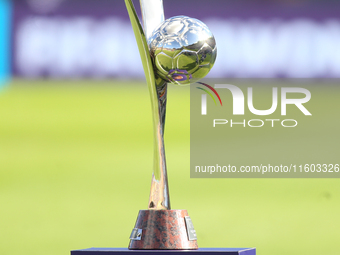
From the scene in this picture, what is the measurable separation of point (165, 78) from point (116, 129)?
5.27 feet

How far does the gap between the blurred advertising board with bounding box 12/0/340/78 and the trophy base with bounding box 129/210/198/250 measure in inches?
68.9

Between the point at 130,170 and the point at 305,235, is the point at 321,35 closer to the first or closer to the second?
the point at 305,235

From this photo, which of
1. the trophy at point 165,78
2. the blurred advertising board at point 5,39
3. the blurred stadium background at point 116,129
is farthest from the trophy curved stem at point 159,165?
the blurred advertising board at point 5,39

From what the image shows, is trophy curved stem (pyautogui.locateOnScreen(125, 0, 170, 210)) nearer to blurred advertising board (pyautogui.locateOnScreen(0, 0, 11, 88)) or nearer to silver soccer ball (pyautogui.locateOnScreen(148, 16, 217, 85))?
silver soccer ball (pyautogui.locateOnScreen(148, 16, 217, 85))

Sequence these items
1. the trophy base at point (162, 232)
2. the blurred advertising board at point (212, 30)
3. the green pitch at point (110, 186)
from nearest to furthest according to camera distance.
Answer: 1. the trophy base at point (162, 232)
2. the green pitch at point (110, 186)
3. the blurred advertising board at point (212, 30)

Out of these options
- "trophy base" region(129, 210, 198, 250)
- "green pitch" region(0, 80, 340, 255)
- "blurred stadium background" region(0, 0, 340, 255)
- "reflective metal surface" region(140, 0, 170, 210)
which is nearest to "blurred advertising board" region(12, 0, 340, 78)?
"blurred stadium background" region(0, 0, 340, 255)

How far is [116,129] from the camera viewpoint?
2906 mm

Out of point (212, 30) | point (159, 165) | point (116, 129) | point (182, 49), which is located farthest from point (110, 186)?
point (182, 49)

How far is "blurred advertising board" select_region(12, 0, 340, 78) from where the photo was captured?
289 centimetres

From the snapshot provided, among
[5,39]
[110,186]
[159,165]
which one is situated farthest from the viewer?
[5,39]

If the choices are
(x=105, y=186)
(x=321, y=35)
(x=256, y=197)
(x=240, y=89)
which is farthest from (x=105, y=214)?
(x=321, y=35)

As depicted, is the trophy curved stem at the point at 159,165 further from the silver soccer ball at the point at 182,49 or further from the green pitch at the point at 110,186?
the green pitch at the point at 110,186

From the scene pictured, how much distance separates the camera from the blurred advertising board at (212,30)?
2.89 m

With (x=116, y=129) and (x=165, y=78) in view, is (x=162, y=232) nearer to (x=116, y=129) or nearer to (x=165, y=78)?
(x=165, y=78)
